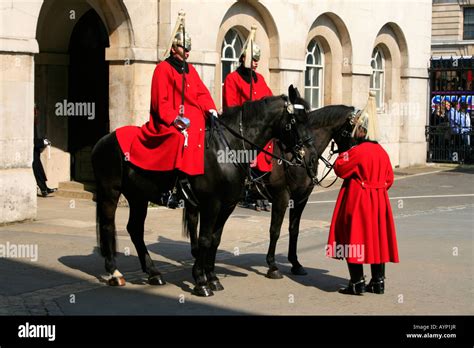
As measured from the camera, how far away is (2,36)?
45.3 feet

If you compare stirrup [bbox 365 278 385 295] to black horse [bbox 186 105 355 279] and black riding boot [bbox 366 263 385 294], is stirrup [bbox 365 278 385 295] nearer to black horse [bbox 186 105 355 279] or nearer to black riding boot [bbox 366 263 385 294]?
black riding boot [bbox 366 263 385 294]

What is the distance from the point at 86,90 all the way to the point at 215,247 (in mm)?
10035

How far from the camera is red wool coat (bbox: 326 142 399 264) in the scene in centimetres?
A: 915

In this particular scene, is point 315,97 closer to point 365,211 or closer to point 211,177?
point 365,211

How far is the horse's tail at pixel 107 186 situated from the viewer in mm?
9852

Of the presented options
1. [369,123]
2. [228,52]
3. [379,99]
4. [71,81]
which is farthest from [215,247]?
[379,99]

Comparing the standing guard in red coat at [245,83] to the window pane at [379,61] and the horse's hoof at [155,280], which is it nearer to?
the horse's hoof at [155,280]

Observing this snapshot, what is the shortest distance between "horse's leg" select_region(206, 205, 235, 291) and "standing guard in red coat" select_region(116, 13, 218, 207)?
620 millimetres

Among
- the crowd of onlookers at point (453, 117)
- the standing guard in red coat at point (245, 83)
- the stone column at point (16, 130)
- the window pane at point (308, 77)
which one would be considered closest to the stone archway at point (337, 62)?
the window pane at point (308, 77)

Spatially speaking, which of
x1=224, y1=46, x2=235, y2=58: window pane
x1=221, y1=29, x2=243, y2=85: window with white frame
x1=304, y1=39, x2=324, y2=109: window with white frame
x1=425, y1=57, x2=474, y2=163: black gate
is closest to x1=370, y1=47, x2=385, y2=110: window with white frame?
x1=425, y1=57, x2=474, y2=163: black gate

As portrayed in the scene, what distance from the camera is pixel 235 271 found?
1091 centimetres

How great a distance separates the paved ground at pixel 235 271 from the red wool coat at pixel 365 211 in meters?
0.50
